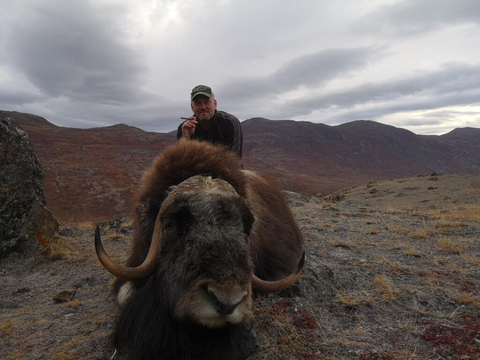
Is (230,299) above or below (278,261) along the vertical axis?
above

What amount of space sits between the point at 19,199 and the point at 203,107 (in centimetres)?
349

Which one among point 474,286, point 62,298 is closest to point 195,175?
point 62,298

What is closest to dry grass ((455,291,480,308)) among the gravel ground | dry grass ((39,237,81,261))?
the gravel ground

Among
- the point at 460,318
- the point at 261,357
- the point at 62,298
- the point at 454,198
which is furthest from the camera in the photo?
the point at 454,198

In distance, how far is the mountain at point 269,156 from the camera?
63.5ft

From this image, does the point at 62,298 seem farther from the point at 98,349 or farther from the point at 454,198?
the point at 454,198

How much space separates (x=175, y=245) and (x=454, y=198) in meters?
15.3

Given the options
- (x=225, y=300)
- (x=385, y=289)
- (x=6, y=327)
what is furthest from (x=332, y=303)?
(x=6, y=327)

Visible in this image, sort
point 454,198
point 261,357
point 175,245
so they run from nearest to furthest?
point 175,245
point 261,357
point 454,198

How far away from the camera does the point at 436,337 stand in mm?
2248

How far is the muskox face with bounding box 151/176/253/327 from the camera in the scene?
1.48m

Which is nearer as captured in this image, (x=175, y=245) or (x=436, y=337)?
(x=175, y=245)

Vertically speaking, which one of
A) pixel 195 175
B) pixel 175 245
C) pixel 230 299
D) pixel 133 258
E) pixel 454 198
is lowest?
pixel 454 198

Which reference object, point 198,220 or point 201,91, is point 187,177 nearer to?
point 198,220
